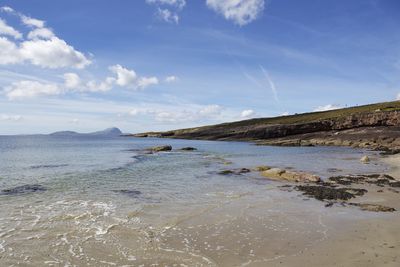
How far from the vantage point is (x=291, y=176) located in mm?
29234

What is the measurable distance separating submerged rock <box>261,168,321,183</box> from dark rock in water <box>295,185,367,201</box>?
291cm

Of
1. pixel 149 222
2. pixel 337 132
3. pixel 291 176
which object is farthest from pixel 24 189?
pixel 337 132

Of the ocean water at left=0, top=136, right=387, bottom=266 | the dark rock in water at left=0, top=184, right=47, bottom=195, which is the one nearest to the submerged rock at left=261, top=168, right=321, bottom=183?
the ocean water at left=0, top=136, right=387, bottom=266

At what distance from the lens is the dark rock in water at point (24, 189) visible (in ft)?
74.7

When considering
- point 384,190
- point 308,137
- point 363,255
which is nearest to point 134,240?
point 363,255

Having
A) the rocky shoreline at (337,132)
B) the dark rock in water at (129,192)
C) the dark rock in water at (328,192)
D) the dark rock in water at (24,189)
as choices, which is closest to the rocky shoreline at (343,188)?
the dark rock in water at (328,192)

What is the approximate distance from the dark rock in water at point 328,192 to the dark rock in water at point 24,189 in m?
19.0

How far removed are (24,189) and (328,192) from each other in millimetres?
21527

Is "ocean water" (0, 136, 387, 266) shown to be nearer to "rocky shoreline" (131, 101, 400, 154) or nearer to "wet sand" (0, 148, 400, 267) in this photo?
"wet sand" (0, 148, 400, 267)

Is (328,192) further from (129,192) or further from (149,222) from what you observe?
(129,192)

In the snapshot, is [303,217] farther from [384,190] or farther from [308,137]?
[308,137]

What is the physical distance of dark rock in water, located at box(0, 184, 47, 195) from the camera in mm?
22783

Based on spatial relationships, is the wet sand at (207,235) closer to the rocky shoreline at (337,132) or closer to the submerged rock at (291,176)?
the submerged rock at (291,176)

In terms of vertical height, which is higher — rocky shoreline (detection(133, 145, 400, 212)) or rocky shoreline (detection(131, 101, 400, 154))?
rocky shoreline (detection(131, 101, 400, 154))
